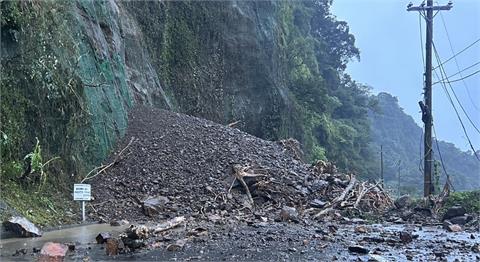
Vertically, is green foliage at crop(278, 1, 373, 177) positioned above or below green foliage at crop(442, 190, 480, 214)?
above

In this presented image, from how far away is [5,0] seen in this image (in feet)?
31.0

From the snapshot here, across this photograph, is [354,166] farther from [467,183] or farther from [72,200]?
[72,200]

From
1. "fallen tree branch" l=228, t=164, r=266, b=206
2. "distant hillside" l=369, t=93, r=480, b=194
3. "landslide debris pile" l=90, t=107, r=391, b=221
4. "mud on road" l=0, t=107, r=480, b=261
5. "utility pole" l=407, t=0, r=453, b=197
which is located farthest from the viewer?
"distant hillside" l=369, t=93, r=480, b=194

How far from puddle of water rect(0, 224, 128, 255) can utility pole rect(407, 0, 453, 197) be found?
10.0 m

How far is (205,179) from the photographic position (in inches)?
497

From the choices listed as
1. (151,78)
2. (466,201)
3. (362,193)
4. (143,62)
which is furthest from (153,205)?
(143,62)

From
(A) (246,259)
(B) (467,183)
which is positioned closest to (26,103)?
(A) (246,259)

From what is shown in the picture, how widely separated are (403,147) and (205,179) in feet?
231

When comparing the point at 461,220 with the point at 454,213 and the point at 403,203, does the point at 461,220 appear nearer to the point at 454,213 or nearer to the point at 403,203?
the point at 454,213

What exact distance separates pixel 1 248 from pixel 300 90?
97.0ft

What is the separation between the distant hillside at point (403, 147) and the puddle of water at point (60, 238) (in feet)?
183

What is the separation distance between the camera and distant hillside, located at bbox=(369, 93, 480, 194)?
212 ft

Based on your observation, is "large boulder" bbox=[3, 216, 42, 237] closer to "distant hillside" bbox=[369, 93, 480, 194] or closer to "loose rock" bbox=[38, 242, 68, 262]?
"loose rock" bbox=[38, 242, 68, 262]

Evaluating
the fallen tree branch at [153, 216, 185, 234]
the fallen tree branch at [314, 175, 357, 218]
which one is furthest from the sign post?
the fallen tree branch at [314, 175, 357, 218]
